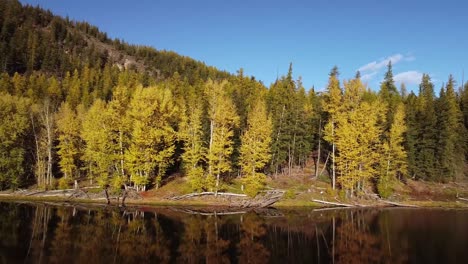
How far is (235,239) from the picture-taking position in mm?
27266

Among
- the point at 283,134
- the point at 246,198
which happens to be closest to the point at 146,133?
the point at 246,198

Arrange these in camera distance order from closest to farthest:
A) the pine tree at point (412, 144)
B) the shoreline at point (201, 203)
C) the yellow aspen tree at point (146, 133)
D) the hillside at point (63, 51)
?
the shoreline at point (201, 203), the yellow aspen tree at point (146, 133), the pine tree at point (412, 144), the hillside at point (63, 51)

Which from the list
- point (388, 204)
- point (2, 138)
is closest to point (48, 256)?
point (2, 138)

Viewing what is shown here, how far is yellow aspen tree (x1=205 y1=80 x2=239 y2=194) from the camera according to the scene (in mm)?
47875

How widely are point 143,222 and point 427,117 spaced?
55291mm

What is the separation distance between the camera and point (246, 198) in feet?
155

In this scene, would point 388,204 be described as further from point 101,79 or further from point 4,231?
point 101,79

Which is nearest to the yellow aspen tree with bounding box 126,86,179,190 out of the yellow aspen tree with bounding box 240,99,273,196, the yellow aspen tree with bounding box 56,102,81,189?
the yellow aspen tree with bounding box 240,99,273,196

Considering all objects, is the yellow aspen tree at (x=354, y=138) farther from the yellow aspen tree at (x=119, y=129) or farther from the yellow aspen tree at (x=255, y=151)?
the yellow aspen tree at (x=119, y=129)

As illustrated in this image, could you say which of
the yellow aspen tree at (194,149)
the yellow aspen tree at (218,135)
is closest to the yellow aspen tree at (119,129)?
the yellow aspen tree at (194,149)

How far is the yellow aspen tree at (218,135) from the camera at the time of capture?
157 ft

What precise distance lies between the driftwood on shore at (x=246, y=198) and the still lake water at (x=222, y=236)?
4.42 meters

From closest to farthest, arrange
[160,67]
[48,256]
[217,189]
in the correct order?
[48,256] → [217,189] → [160,67]

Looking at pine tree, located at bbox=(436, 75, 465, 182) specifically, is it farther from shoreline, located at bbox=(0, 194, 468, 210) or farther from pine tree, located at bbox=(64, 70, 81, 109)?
pine tree, located at bbox=(64, 70, 81, 109)
